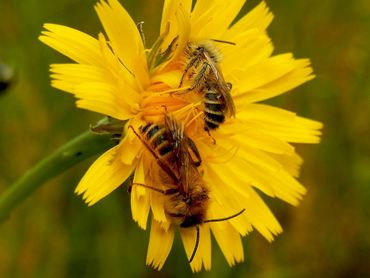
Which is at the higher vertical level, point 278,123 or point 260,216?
point 278,123

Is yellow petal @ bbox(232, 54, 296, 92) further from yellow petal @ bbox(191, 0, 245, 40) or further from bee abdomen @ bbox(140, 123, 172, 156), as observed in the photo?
bee abdomen @ bbox(140, 123, 172, 156)

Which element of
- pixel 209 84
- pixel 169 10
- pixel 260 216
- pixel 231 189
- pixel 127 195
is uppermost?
pixel 169 10

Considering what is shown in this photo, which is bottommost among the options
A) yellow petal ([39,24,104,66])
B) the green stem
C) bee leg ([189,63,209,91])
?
the green stem

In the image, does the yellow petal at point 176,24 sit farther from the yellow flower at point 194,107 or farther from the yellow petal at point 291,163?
the yellow petal at point 291,163

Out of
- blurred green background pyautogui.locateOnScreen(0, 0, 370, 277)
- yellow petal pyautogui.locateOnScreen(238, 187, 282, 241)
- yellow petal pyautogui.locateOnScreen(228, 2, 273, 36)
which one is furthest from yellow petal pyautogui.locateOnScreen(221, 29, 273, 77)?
blurred green background pyautogui.locateOnScreen(0, 0, 370, 277)

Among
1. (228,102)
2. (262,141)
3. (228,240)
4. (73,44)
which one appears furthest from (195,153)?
(73,44)

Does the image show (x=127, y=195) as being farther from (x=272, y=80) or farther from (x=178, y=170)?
(x=178, y=170)

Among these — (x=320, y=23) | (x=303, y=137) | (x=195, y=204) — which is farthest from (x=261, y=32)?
(x=320, y=23)
